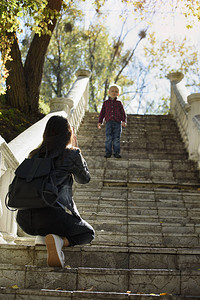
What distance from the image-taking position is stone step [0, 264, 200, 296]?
10.9ft

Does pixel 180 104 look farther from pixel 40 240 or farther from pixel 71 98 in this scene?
pixel 40 240

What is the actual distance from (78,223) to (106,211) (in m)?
2.60

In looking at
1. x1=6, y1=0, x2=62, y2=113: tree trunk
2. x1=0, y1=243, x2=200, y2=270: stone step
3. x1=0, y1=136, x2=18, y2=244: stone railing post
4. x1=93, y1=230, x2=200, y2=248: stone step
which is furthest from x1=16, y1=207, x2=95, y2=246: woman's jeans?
x1=6, y1=0, x2=62, y2=113: tree trunk

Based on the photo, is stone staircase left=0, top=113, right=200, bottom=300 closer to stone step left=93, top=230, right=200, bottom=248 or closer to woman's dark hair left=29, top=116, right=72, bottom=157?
stone step left=93, top=230, right=200, bottom=248

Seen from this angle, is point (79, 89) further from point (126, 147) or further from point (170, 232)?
point (170, 232)

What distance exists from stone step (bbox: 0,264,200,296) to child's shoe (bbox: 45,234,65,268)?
0.12 metres

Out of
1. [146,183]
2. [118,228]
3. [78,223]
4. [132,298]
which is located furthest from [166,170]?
[132,298]

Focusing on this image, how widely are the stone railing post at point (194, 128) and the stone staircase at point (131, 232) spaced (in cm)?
21

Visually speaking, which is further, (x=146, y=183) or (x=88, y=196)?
(x=146, y=183)

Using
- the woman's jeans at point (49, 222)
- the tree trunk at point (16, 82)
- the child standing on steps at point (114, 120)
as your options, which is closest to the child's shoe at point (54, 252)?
the woman's jeans at point (49, 222)

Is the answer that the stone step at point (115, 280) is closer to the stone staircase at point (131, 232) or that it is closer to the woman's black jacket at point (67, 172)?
the stone staircase at point (131, 232)

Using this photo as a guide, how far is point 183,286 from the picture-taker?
332 cm

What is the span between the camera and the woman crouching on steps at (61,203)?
12.4 ft

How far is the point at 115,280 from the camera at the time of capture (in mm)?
3385
